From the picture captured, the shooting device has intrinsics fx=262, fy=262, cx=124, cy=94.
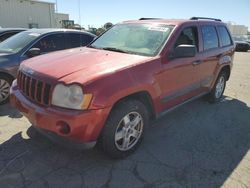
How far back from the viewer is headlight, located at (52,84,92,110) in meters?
2.75

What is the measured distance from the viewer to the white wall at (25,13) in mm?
23219

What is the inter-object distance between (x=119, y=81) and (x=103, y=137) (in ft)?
2.26

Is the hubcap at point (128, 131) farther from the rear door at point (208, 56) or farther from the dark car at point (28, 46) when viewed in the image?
the dark car at point (28, 46)

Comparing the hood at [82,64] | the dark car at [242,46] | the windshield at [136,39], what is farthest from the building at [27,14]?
the hood at [82,64]

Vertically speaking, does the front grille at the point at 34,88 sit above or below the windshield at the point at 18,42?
below

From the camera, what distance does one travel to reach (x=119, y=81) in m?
3.01

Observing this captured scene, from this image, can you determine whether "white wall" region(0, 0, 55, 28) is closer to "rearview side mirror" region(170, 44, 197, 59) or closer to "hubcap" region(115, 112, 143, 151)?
"rearview side mirror" region(170, 44, 197, 59)

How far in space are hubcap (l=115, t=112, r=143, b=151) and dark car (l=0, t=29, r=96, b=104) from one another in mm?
3112

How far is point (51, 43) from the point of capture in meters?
6.12

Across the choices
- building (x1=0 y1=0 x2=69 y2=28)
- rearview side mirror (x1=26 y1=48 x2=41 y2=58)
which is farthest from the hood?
building (x1=0 y1=0 x2=69 y2=28)

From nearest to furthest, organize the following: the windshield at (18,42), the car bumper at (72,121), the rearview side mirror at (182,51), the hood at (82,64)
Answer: the car bumper at (72,121)
the hood at (82,64)
the rearview side mirror at (182,51)
the windshield at (18,42)

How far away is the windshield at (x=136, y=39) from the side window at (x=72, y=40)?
1.96m

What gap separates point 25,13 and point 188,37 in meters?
23.9

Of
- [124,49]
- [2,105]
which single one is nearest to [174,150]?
[124,49]
